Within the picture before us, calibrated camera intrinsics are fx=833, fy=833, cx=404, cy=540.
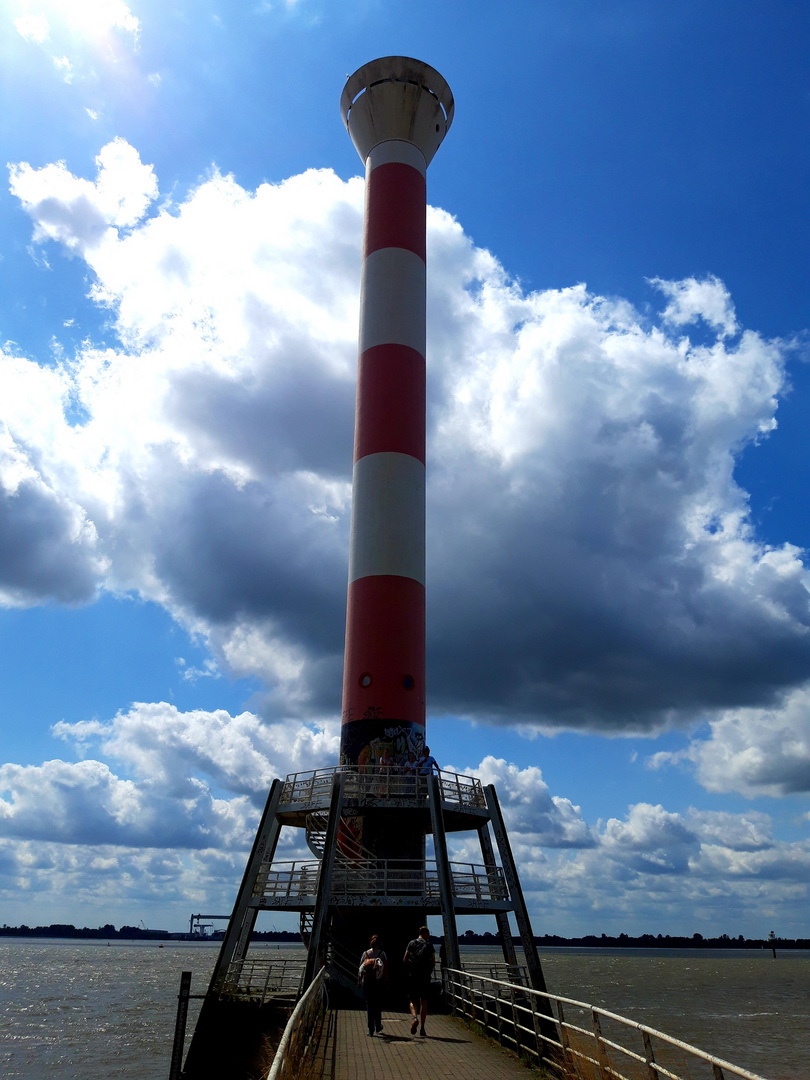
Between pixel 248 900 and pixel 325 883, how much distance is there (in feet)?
9.31

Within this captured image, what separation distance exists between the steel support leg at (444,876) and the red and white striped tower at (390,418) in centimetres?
265

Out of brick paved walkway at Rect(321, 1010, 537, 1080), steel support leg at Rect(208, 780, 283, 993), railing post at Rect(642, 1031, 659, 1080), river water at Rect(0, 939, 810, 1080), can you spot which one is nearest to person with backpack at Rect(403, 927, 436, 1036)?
brick paved walkway at Rect(321, 1010, 537, 1080)

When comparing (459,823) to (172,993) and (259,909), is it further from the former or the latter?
(172,993)

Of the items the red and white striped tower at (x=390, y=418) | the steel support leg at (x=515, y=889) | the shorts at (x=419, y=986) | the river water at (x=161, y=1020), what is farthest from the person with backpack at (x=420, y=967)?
the river water at (x=161, y=1020)

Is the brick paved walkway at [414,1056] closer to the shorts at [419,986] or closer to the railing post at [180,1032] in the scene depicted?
the shorts at [419,986]

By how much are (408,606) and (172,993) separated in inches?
2152

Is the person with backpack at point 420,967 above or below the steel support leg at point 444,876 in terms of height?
below

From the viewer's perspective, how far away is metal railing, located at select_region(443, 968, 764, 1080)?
8.74 m

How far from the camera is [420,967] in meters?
14.9

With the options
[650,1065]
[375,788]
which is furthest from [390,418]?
[650,1065]

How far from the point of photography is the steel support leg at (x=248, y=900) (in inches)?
843

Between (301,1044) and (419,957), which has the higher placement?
(419,957)

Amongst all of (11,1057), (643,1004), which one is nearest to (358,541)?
(11,1057)

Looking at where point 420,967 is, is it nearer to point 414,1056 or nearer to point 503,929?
point 414,1056
